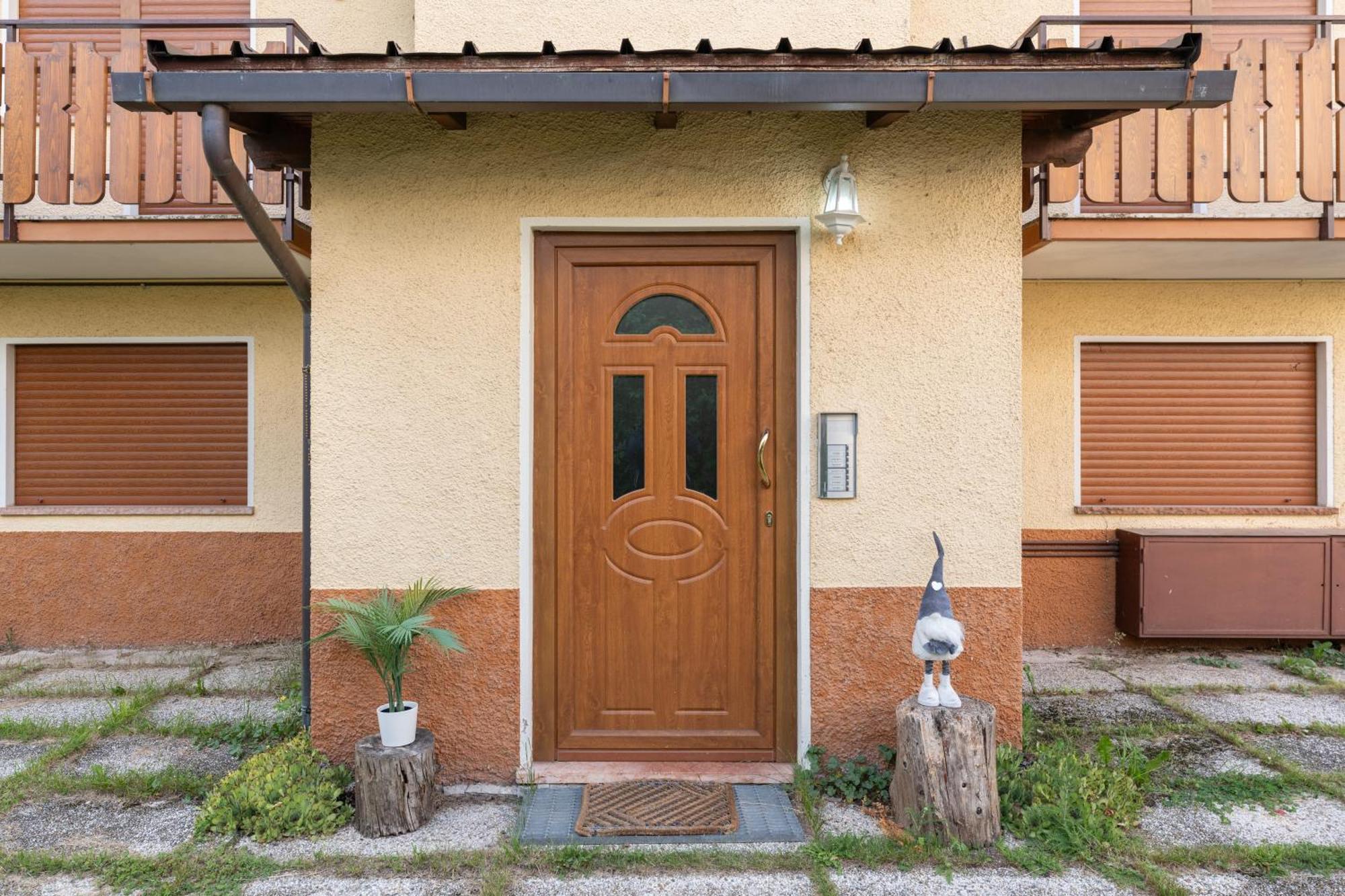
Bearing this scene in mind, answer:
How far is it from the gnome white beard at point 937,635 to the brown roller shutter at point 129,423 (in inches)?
213

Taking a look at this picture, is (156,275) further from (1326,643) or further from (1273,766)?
(1326,643)

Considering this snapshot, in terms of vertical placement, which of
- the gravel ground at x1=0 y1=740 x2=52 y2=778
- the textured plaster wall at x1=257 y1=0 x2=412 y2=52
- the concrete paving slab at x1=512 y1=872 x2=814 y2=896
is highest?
the textured plaster wall at x1=257 y1=0 x2=412 y2=52

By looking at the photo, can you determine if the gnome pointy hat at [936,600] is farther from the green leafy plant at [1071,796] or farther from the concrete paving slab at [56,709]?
the concrete paving slab at [56,709]

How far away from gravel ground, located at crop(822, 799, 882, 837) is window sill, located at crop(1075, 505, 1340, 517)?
3.76 meters

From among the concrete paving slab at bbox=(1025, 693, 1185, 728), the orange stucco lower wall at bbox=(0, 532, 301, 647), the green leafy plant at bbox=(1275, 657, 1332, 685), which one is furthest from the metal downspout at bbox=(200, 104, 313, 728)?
the green leafy plant at bbox=(1275, 657, 1332, 685)

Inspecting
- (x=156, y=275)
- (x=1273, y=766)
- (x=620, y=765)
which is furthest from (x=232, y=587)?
(x=1273, y=766)

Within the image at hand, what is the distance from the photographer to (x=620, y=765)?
12.3 ft

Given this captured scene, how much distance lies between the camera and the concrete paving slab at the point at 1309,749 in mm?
3906

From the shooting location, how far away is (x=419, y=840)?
3180mm

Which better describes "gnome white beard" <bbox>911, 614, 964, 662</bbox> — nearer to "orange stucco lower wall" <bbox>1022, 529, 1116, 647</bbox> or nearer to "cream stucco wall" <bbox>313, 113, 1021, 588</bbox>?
"cream stucco wall" <bbox>313, 113, 1021, 588</bbox>

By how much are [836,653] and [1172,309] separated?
4.49 m

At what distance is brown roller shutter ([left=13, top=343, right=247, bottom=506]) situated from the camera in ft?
20.4

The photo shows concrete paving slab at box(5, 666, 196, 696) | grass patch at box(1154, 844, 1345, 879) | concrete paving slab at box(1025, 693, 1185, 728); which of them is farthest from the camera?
concrete paving slab at box(5, 666, 196, 696)

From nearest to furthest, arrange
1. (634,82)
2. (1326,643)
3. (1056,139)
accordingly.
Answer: (634,82) → (1056,139) → (1326,643)
